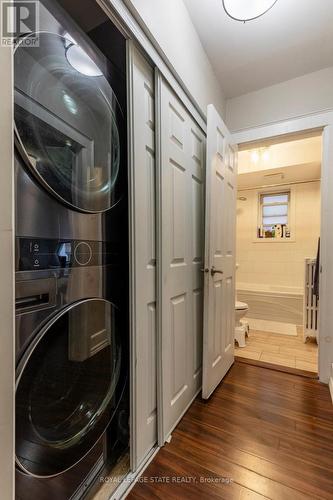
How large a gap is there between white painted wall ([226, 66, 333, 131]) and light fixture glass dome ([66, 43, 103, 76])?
1654mm

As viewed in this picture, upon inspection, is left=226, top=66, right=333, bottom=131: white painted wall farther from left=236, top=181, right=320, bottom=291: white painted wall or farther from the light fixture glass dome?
left=236, top=181, right=320, bottom=291: white painted wall

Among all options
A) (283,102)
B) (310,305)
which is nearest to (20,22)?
(283,102)

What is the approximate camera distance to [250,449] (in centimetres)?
125

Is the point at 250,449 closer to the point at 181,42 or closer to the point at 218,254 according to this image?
the point at 218,254

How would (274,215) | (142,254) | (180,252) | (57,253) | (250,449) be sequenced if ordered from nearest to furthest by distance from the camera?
(57,253)
(142,254)
(250,449)
(180,252)
(274,215)

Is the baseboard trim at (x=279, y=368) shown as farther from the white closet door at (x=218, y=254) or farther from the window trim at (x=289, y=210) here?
the window trim at (x=289, y=210)

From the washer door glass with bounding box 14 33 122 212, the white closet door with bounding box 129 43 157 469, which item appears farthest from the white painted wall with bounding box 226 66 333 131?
the washer door glass with bounding box 14 33 122 212

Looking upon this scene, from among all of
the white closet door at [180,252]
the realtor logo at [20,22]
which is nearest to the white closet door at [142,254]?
the white closet door at [180,252]

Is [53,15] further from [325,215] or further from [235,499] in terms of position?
[325,215]

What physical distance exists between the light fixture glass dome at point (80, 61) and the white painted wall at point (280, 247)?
12.4ft

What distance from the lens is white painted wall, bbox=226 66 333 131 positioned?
1897 millimetres

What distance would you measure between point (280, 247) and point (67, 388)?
13.4 ft

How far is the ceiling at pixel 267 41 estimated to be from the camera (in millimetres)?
1421

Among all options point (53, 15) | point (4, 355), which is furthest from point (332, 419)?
point (53, 15)
